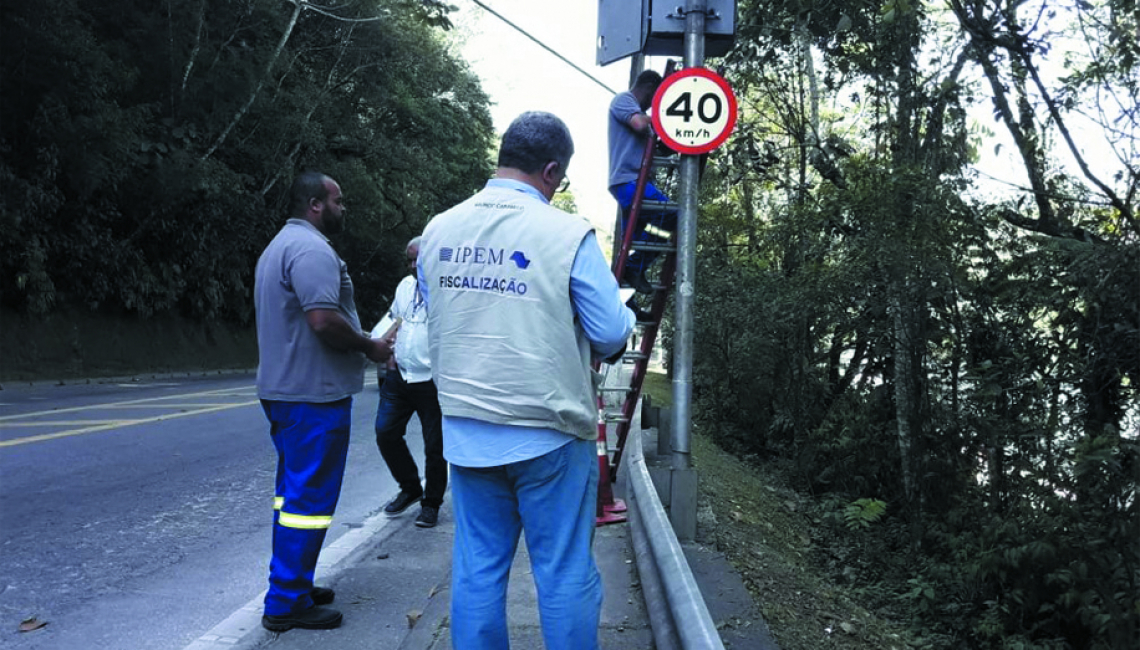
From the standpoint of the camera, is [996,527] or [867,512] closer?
[996,527]

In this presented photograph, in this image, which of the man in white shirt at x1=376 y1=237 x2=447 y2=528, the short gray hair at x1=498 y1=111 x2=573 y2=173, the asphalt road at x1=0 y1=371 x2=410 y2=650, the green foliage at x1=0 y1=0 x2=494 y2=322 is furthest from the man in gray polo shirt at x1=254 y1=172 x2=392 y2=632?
the green foliage at x1=0 y1=0 x2=494 y2=322

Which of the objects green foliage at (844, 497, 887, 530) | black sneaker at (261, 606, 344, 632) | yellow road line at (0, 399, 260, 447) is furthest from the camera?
yellow road line at (0, 399, 260, 447)

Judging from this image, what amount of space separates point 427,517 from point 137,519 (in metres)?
1.91

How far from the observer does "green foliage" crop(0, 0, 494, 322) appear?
18016 millimetres

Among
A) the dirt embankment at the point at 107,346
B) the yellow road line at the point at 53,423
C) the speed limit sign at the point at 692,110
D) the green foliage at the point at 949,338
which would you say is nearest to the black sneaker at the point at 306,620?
the speed limit sign at the point at 692,110

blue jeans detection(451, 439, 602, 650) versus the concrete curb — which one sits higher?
blue jeans detection(451, 439, 602, 650)

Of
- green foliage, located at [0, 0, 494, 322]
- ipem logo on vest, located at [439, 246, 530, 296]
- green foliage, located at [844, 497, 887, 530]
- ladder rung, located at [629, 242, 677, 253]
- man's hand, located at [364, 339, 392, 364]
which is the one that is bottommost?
green foliage, located at [844, 497, 887, 530]

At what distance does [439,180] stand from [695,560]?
103 ft

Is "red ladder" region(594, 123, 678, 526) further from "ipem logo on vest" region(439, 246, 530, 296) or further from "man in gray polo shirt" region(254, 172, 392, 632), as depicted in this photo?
"ipem logo on vest" region(439, 246, 530, 296)

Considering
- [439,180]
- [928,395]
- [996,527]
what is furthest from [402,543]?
[439,180]

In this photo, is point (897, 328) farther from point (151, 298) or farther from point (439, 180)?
point (439, 180)

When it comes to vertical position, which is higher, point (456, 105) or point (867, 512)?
point (456, 105)

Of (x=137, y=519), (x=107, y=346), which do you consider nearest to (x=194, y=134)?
(x=107, y=346)

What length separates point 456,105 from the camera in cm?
3500
